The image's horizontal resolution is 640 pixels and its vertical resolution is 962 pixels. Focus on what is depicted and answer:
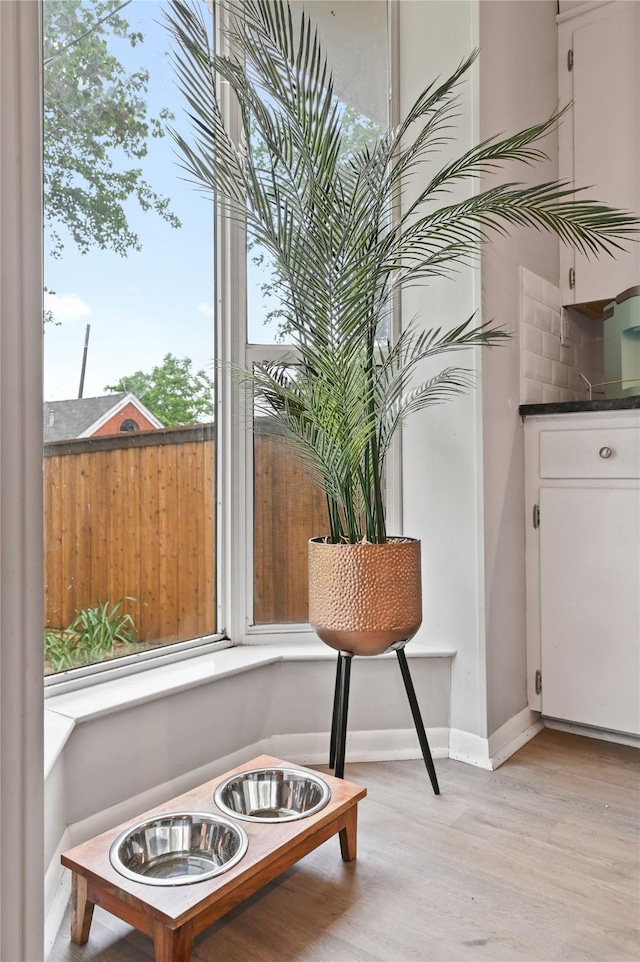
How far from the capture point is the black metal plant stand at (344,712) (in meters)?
1.59

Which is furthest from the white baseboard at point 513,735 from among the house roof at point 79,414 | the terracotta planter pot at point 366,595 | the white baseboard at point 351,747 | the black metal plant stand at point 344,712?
the house roof at point 79,414

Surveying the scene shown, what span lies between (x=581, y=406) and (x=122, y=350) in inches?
51.5

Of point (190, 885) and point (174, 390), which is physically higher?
point (174, 390)

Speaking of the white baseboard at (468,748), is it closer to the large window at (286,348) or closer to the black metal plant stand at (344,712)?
the black metal plant stand at (344,712)

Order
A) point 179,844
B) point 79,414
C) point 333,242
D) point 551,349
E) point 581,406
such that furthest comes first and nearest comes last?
point 551,349
point 581,406
point 79,414
point 333,242
point 179,844

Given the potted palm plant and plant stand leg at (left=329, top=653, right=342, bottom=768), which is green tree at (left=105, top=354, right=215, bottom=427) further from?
plant stand leg at (left=329, top=653, right=342, bottom=768)

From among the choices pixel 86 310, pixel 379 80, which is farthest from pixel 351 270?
pixel 379 80

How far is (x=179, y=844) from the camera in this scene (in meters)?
1.29

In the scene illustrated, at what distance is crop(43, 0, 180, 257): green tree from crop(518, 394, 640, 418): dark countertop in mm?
1237

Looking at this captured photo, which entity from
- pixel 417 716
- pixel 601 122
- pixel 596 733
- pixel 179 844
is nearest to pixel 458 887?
pixel 417 716

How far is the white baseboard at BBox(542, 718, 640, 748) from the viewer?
6.53 ft

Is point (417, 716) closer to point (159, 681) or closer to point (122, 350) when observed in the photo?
point (159, 681)

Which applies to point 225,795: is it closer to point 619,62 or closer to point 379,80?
point 379,80

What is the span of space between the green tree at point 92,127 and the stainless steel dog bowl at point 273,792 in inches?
50.2
